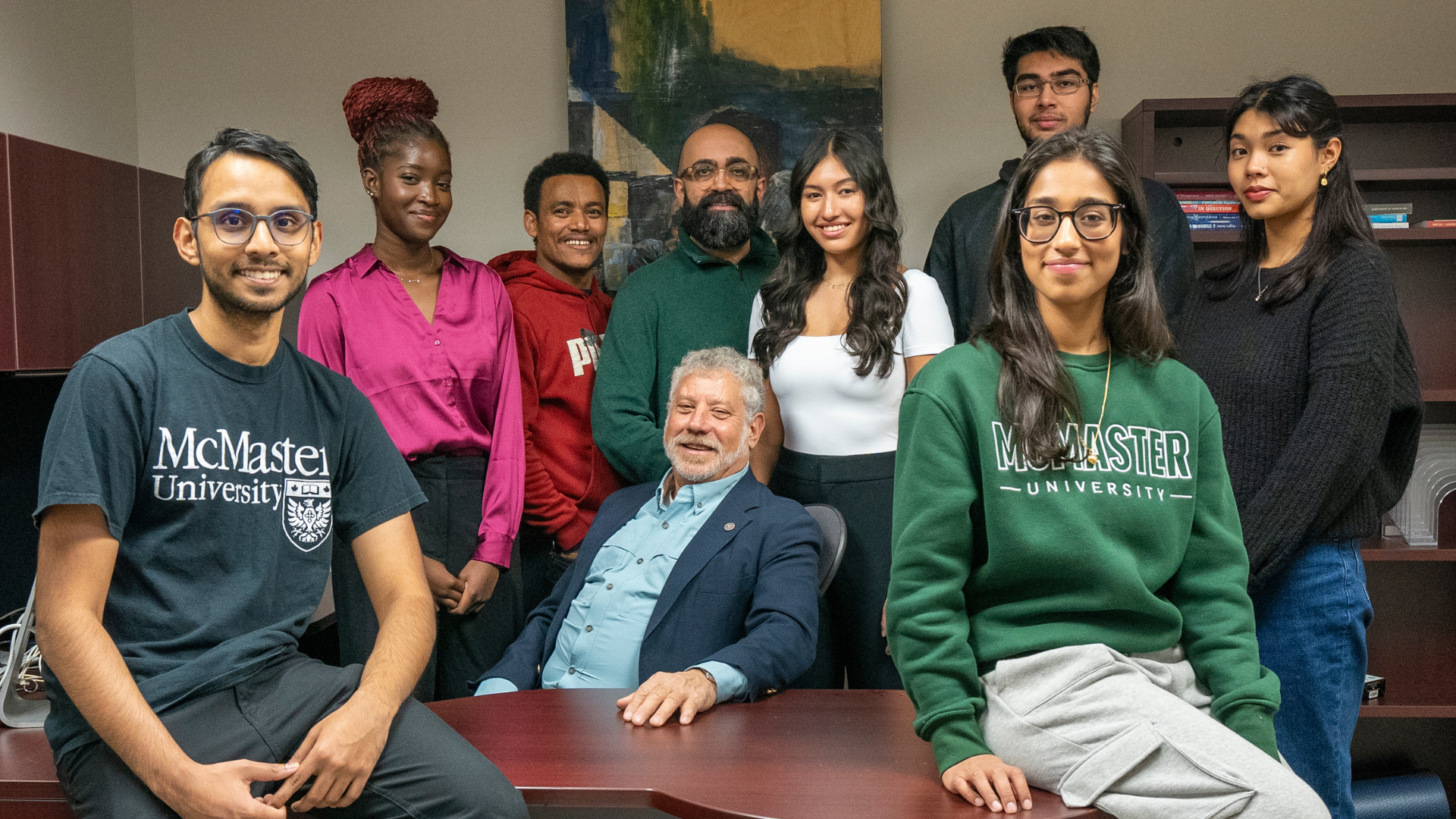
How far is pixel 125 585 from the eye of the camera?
1505 millimetres

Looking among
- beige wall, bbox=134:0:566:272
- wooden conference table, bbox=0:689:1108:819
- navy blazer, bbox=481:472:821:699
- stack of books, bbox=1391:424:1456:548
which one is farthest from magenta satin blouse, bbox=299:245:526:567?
stack of books, bbox=1391:424:1456:548

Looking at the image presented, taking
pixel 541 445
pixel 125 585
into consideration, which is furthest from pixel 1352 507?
pixel 125 585

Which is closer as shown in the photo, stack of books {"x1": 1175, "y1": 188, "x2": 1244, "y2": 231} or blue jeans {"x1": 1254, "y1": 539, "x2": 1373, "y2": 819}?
blue jeans {"x1": 1254, "y1": 539, "x2": 1373, "y2": 819}

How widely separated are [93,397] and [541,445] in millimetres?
1418

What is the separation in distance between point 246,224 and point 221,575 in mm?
532

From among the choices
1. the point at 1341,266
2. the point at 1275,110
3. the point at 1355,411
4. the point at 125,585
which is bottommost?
the point at 125,585

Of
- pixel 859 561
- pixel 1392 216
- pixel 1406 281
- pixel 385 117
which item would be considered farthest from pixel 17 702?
pixel 1406 281

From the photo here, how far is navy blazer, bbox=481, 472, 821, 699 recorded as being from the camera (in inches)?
83.0

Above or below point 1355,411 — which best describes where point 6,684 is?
below

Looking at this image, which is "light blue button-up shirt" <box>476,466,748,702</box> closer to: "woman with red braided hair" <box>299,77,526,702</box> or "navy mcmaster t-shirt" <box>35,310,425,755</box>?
"woman with red braided hair" <box>299,77,526,702</box>

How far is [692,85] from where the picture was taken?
362 cm

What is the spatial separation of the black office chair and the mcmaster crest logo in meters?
1.02

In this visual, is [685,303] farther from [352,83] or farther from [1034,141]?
[352,83]

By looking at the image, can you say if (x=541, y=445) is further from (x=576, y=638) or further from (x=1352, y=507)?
(x=1352, y=507)
